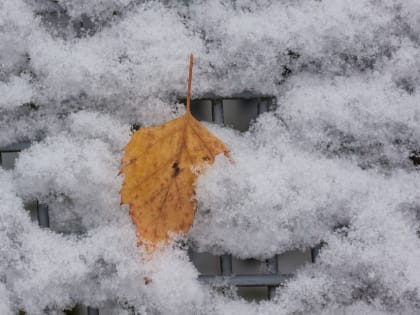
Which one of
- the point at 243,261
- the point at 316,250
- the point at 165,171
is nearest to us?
the point at 165,171

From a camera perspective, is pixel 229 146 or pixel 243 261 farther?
pixel 243 261

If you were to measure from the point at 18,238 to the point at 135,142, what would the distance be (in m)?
0.33

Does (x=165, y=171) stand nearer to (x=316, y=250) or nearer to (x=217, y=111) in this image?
(x=217, y=111)

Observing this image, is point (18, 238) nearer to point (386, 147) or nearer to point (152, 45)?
point (152, 45)

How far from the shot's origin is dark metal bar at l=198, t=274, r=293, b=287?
1149mm

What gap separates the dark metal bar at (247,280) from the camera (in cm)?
115

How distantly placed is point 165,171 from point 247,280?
1.03 ft

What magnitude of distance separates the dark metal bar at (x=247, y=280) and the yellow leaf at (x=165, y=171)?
5.8 inches

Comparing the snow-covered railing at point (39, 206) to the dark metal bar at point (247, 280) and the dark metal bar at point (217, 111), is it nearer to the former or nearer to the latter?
the dark metal bar at point (247, 280)

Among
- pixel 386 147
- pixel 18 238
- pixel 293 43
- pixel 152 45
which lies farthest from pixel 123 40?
pixel 386 147

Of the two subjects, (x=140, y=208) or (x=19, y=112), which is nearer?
(x=140, y=208)

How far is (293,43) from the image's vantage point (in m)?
1.11

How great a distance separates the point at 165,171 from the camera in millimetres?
1042

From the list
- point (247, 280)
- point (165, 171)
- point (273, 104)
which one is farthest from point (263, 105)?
point (247, 280)
